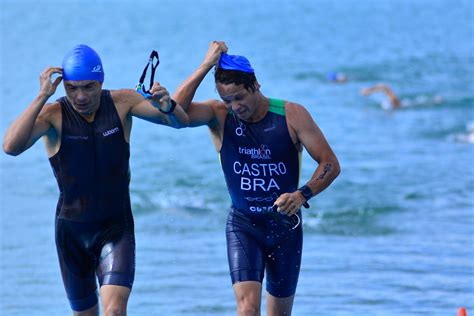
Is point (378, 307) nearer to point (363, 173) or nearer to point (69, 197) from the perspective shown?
point (69, 197)

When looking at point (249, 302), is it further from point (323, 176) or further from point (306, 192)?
point (323, 176)

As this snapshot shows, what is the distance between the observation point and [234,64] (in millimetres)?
8133

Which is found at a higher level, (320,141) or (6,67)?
(6,67)

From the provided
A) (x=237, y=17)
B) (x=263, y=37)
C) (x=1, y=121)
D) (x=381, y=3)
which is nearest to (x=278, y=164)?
(x=1, y=121)

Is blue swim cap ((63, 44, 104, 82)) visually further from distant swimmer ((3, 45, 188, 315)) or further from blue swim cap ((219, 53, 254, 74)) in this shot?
blue swim cap ((219, 53, 254, 74))

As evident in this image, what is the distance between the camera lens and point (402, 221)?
17906 millimetres

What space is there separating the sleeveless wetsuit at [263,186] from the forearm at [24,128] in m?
1.37

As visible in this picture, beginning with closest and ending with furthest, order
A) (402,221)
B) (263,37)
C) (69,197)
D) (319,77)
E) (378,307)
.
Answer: (69,197) < (378,307) < (402,221) < (319,77) < (263,37)

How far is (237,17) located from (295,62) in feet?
95.8

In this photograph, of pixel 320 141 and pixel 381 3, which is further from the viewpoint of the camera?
pixel 381 3

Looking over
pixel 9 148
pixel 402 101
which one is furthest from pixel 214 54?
pixel 402 101

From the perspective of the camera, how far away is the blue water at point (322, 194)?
13.1m

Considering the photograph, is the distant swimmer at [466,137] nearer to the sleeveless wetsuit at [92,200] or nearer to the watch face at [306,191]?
the watch face at [306,191]

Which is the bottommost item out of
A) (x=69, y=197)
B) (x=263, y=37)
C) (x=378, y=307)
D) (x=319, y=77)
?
(x=378, y=307)
